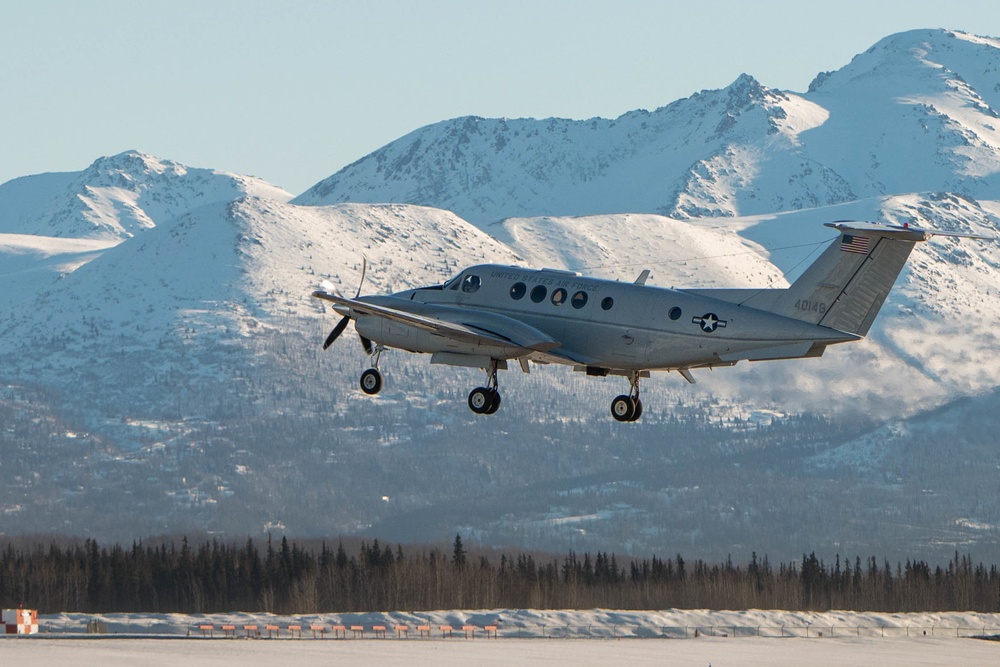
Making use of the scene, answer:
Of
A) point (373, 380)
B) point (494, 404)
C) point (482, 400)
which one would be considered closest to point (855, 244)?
point (494, 404)

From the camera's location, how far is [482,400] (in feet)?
273

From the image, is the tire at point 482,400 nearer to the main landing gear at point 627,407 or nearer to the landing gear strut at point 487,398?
the landing gear strut at point 487,398

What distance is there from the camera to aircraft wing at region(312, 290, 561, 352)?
8169 centimetres

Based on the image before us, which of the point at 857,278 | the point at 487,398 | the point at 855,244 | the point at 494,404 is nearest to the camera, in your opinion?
the point at 857,278

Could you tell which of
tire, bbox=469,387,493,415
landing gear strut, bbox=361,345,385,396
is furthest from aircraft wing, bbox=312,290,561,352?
tire, bbox=469,387,493,415

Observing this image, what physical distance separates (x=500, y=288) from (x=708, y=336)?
35.2 feet

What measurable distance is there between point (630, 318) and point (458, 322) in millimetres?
8606

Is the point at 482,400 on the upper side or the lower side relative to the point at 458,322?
lower

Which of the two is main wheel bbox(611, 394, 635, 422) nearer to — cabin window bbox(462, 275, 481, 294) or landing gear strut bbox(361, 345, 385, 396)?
cabin window bbox(462, 275, 481, 294)

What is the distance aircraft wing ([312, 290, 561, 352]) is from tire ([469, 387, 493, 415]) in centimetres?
254

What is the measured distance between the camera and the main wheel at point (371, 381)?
84938 millimetres

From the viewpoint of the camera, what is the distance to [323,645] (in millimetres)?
181750

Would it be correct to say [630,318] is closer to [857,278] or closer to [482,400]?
[482,400]

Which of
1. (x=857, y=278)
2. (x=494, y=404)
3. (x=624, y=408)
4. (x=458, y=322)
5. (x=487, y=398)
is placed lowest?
(x=624, y=408)
